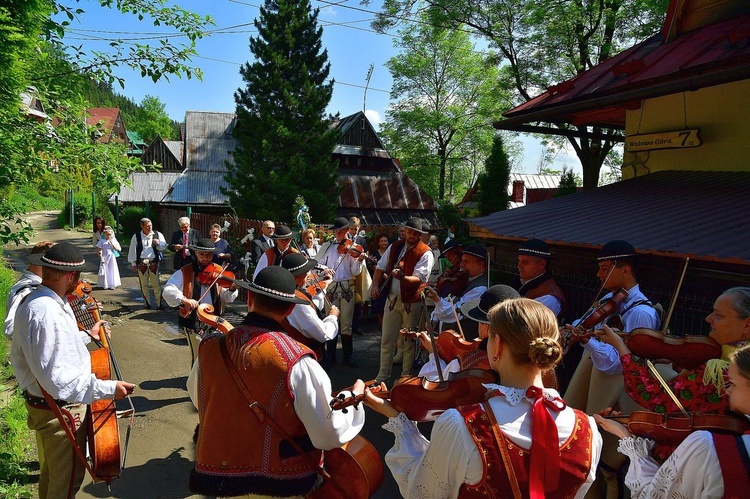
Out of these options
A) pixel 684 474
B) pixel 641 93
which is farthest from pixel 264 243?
pixel 684 474

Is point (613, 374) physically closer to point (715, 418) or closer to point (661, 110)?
point (715, 418)

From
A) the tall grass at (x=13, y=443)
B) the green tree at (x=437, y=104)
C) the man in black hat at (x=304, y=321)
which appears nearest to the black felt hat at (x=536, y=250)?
the man in black hat at (x=304, y=321)

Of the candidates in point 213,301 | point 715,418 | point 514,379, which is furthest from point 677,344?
point 213,301

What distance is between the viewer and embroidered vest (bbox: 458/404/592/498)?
155 centimetres

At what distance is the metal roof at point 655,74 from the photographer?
15.5 feet

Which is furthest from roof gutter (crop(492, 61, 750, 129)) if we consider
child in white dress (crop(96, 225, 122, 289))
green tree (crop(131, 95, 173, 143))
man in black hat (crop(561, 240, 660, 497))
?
green tree (crop(131, 95, 173, 143))

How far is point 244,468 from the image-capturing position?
7.43ft

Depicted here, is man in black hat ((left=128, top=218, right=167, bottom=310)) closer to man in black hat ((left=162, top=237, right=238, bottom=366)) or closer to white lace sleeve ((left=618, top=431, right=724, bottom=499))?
man in black hat ((left=162, top=237, right=238, bottom=366))

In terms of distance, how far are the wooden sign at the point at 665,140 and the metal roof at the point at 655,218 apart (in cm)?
38

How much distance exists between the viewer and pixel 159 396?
570cm

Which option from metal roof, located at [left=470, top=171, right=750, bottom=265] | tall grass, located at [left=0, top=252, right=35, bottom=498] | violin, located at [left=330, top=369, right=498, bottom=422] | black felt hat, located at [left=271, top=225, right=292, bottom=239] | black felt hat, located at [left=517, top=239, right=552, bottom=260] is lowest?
tall grass, located at [left=0, top=252, right=35, bottom=498]

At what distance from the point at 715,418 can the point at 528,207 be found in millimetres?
5491

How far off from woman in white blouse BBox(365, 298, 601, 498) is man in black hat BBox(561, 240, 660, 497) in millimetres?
1689

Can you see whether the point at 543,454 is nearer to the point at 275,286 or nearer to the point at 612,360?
the point at 275,286
